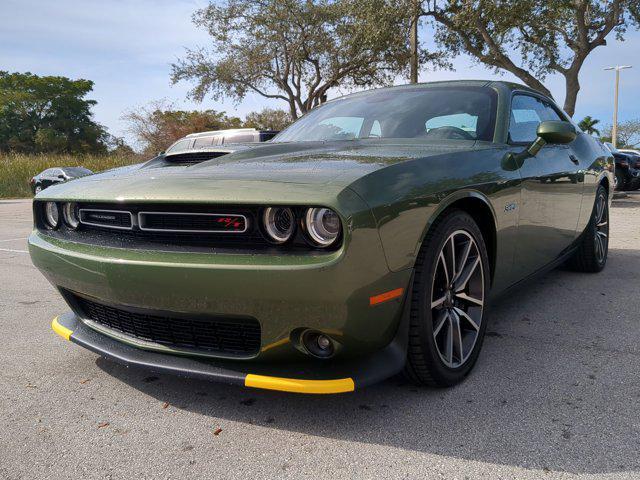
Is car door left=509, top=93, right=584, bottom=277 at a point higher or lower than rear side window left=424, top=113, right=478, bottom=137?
lower

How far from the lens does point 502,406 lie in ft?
6.70

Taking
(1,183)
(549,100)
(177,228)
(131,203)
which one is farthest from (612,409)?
(1,183)

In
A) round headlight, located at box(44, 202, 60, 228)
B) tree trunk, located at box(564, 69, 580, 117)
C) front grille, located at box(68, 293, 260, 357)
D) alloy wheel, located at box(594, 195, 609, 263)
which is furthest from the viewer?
tree trunk, located at box(564, 69, 580, 117)

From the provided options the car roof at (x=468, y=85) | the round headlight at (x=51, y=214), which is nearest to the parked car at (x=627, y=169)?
the car roof at (x=468, y=85)

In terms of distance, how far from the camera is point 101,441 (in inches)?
73.4

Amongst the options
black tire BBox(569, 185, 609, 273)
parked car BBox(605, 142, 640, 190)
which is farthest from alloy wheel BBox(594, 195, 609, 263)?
parked car BBox(605, 142, 640, 190)

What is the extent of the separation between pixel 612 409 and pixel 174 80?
24182 millimetres

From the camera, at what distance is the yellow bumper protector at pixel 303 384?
5.74ft

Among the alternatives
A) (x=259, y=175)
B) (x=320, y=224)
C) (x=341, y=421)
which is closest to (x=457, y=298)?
(x=341, y=421)

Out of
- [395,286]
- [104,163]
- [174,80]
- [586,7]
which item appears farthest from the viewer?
[104,163]

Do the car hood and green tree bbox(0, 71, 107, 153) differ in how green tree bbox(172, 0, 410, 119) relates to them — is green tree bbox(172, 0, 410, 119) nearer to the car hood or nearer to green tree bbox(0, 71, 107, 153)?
the car hood

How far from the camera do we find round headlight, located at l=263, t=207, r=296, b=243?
5.84 feet

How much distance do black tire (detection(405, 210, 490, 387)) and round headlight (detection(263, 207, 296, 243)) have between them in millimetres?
506

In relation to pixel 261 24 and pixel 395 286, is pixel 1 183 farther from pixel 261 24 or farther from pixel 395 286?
pixel 395 286
